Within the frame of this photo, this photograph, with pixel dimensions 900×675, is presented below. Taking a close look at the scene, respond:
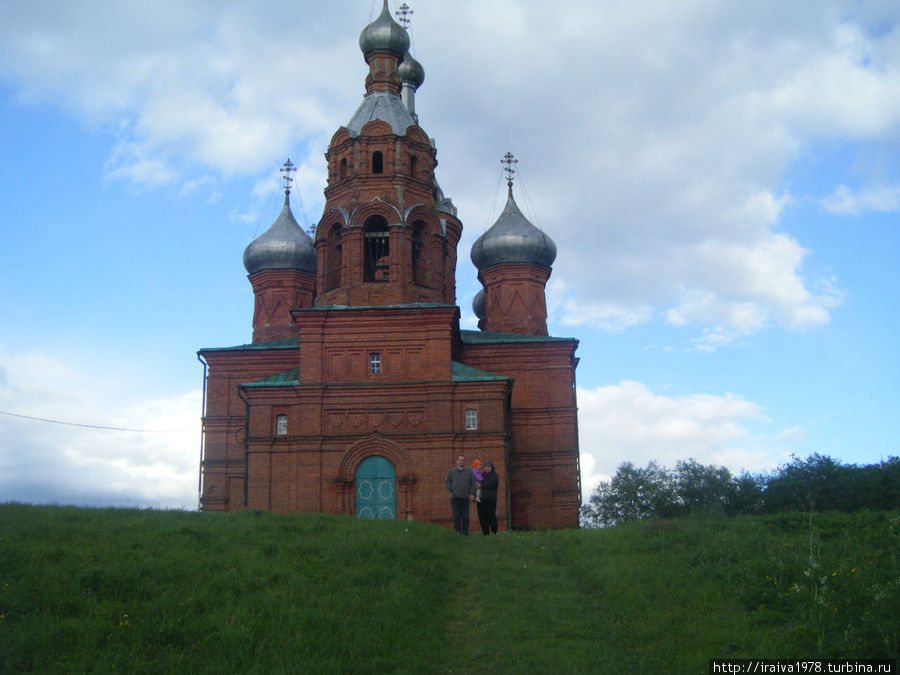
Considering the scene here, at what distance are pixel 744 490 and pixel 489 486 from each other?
62.3ft

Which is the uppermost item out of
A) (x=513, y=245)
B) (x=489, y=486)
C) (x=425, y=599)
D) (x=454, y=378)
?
(x=513, y=245)

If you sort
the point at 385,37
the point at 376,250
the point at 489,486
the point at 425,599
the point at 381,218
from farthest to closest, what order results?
the point at 385,37 → the point at 376,250 → the point at 381,218 → the point at 489,486 → the point at 425,599

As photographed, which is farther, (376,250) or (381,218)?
(376,250)

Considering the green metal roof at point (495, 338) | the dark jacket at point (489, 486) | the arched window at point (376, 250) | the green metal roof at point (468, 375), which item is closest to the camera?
the dark jacket at point (489, 486)

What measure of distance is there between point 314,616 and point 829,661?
4.85m

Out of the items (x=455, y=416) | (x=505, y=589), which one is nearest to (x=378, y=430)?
(x=455, y=416)

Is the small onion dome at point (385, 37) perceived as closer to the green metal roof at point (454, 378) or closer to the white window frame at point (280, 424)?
the green metal roof at point (454, 378)

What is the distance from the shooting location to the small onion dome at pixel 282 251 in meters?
31.6

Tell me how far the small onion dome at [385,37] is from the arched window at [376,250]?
689 centimetres

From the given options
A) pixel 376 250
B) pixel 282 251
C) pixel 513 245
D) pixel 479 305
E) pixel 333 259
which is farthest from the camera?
pixel 479 305

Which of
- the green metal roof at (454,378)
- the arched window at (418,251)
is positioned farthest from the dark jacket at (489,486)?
the arched window at (418,251)

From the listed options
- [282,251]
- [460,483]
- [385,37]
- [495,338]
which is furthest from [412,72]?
[460,483]

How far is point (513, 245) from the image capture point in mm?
30797

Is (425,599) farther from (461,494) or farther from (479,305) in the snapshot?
(479,305)
